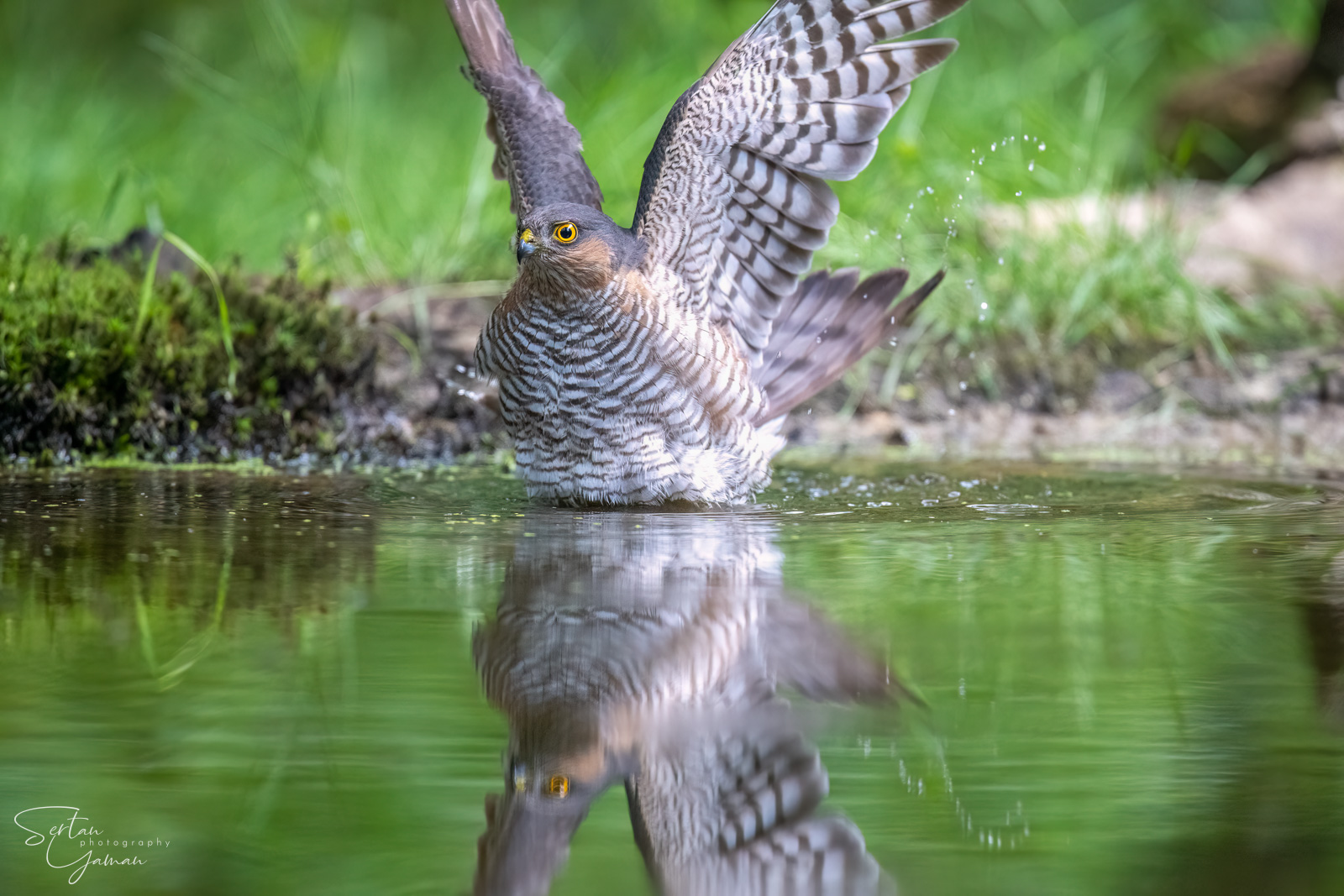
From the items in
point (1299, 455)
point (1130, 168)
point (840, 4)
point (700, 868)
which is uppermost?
point (1130, 168)

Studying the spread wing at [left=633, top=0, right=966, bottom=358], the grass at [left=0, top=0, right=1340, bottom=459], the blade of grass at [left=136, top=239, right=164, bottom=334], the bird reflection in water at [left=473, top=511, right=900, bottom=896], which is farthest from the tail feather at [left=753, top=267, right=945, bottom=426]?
the blade of grass at [left=136, top=239, right=164, bottom=334]

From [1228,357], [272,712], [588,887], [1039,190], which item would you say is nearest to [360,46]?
[1039,190]

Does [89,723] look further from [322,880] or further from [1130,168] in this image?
[1130,168]

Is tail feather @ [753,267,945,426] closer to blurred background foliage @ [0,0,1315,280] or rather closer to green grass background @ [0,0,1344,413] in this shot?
blurred background foliage @ [0,0,1315,280]

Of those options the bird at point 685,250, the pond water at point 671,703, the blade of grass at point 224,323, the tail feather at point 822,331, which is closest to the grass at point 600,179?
the blade of grass at point 224,323

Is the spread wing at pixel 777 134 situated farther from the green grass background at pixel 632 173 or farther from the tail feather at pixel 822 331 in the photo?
the green grass background at pixel 632 173

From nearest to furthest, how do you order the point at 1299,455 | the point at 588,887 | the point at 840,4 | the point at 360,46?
the point at 588,887
the point at 840,4
the point at 1299,455
the point at 360,46

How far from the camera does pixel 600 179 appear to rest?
20.6 feet

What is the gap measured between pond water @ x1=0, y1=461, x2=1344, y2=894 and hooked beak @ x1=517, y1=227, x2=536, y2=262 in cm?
67

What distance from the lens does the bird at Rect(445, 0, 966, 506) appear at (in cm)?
366

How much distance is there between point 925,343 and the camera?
5.61 meters

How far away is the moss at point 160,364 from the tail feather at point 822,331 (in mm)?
1475

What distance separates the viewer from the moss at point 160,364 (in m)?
4.42

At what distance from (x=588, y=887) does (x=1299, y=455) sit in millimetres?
3800
